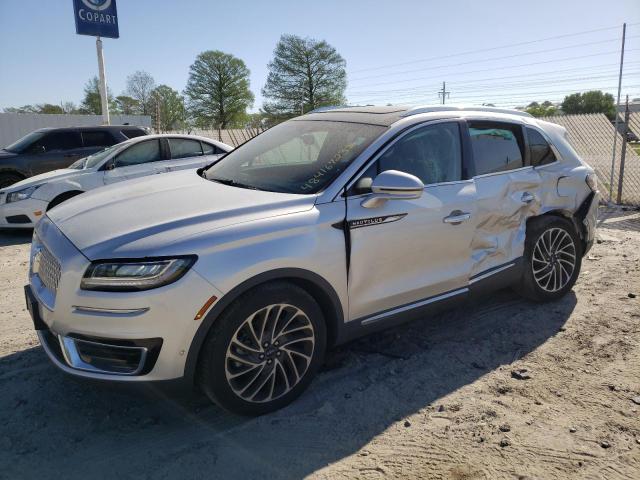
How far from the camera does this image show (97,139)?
32.4 ft

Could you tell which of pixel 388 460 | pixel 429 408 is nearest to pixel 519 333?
pixel 429 408

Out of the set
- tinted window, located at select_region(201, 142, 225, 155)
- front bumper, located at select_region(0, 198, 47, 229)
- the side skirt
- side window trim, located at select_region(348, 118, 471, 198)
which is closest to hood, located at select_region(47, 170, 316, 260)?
side window trim, located at select_region(348, 118, 471, 198)

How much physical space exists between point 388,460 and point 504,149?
8.63 feet

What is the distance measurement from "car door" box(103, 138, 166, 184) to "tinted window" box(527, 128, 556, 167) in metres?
5.61

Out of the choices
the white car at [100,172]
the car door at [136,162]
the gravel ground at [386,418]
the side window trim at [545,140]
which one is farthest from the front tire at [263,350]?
the car door at [136,162]

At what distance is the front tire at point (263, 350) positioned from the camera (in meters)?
2.55

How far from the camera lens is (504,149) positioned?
3986mm

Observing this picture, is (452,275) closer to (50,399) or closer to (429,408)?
(429,408)

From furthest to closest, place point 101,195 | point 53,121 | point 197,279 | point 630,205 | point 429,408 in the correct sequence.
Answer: point 53,121 → point 630,205 → point 101,195 → point 429,408 → point 197,279

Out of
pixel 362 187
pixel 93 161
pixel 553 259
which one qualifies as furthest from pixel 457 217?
pixel 93 161

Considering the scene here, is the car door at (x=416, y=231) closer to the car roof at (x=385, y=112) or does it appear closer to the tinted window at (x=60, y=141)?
the car roof at (x=385, y=112)

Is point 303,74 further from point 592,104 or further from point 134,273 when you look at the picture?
point 134,273

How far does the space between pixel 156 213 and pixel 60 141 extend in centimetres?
822

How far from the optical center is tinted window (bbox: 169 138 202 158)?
828cm
